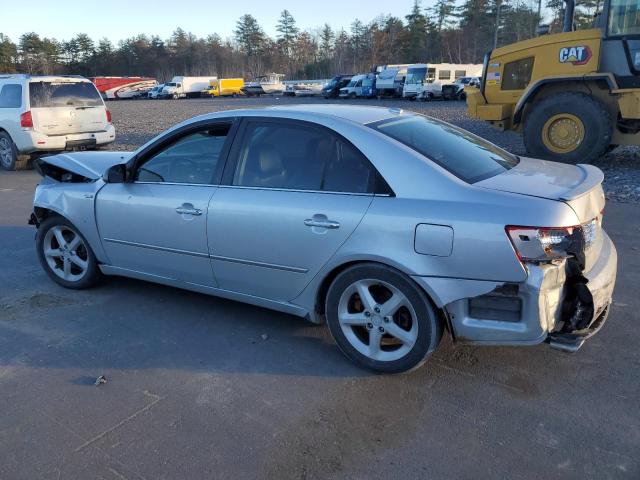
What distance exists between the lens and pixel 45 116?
11156mm

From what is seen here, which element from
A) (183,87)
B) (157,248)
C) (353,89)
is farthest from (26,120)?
(183,87)

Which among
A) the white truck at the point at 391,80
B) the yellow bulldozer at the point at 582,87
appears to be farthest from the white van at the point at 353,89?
the yellow bulldozer at the point at 582,87

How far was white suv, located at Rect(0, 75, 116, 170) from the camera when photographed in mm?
11070

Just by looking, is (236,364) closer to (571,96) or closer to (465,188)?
(465,188)

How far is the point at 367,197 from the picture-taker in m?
3.18

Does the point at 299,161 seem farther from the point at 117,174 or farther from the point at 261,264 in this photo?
the point at 117,174

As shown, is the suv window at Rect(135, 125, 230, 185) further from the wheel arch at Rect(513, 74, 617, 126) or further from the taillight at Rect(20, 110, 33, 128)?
the taillight at Rect(20, 110, 33, 128)

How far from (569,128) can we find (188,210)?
8.04m

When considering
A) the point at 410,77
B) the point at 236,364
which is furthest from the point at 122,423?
the point at 410,77

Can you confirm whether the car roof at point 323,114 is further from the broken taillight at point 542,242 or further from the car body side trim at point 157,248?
the broken taillight at point 542,242

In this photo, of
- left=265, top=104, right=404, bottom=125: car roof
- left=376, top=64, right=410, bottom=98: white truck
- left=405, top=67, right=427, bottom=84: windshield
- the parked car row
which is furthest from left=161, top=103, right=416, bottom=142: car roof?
left=376, top=64, right=410, bottom=98: white truck

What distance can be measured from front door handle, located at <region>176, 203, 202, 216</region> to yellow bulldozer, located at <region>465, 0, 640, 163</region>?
25.8ft

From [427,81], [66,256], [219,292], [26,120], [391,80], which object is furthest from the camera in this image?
[391,80]

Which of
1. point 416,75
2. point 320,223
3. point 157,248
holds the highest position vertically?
point 416,75
